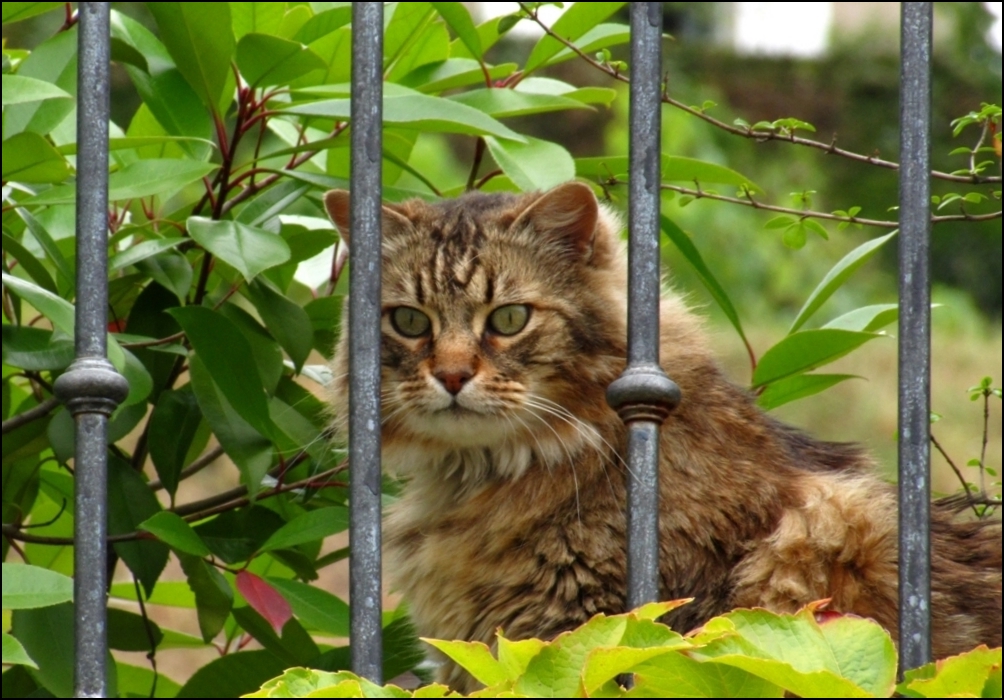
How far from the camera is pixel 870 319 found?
227 cm

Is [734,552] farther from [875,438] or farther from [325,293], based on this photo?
[875,438]

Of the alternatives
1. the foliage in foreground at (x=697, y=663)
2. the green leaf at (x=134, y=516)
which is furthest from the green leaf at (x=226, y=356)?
the foliage in foreground at (x=697, y=663)

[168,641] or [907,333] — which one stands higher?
[907,333]

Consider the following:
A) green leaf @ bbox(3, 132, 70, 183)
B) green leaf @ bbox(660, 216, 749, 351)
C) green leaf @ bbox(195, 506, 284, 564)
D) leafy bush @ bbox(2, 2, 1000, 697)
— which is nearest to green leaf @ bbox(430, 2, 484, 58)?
leafy bush @ bbox(2, 2, 1000, 697)

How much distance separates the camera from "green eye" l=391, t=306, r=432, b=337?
8.23 ft

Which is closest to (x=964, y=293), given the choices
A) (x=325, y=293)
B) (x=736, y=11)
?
(x=736, y=11)

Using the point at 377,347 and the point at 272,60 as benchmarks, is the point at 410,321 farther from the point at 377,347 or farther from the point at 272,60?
the point at 377,347

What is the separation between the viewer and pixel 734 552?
2182mm

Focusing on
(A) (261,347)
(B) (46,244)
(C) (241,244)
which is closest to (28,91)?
(B) (46,244)

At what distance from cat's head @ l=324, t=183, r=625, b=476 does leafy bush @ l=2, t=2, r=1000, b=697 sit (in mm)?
105

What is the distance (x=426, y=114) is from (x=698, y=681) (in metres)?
1.15

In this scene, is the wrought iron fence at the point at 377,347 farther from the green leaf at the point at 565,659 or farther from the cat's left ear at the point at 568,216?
the cat's left ear at the point at 568,216

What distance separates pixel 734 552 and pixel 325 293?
996 millimetres

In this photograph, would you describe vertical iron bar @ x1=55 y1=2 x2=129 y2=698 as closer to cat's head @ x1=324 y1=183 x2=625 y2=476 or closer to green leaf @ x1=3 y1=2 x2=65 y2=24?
cat's head @ x1=324 y1=183 x2=625 y2=476
